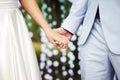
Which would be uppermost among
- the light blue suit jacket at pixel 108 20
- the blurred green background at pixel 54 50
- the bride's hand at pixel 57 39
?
the light blue suit jacket at pixel 108 20

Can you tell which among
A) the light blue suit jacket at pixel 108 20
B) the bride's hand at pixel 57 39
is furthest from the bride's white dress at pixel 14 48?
the light blue suit jacket at pixel 108 20

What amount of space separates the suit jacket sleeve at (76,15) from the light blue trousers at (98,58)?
0.12m

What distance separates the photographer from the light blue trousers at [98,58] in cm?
264

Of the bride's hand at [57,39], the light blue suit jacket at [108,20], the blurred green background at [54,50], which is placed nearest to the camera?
the light blue suit jacket at [108,20]

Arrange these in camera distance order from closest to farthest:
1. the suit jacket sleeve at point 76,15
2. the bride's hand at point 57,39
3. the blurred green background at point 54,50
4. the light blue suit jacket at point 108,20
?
the light blue suit jacket at point 108,20
the suit jacket sleeve at point 76,15
the bride's hand at point 57,39
the blurred green background at point 54,50

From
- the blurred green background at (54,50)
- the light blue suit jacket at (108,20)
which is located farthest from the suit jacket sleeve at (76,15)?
the blurred green background at (54,50)

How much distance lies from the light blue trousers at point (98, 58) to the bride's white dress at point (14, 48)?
30 centimetres

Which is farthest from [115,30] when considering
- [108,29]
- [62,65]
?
[62,65]

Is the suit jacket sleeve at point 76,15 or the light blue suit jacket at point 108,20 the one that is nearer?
the light blue suit jacket at point 108,20

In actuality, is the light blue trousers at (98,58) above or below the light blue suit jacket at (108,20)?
below

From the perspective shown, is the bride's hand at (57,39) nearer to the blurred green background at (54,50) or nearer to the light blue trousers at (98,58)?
the light blue trousers at (98,58)

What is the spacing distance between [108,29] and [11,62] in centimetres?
58

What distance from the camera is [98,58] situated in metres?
2.65

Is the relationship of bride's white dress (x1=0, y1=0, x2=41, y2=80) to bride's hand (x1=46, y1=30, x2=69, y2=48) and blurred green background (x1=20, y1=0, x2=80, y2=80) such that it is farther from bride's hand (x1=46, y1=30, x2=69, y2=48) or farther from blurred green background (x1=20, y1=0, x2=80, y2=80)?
blurred green background (x1=20, y1=0, x2=80, y2=80)
